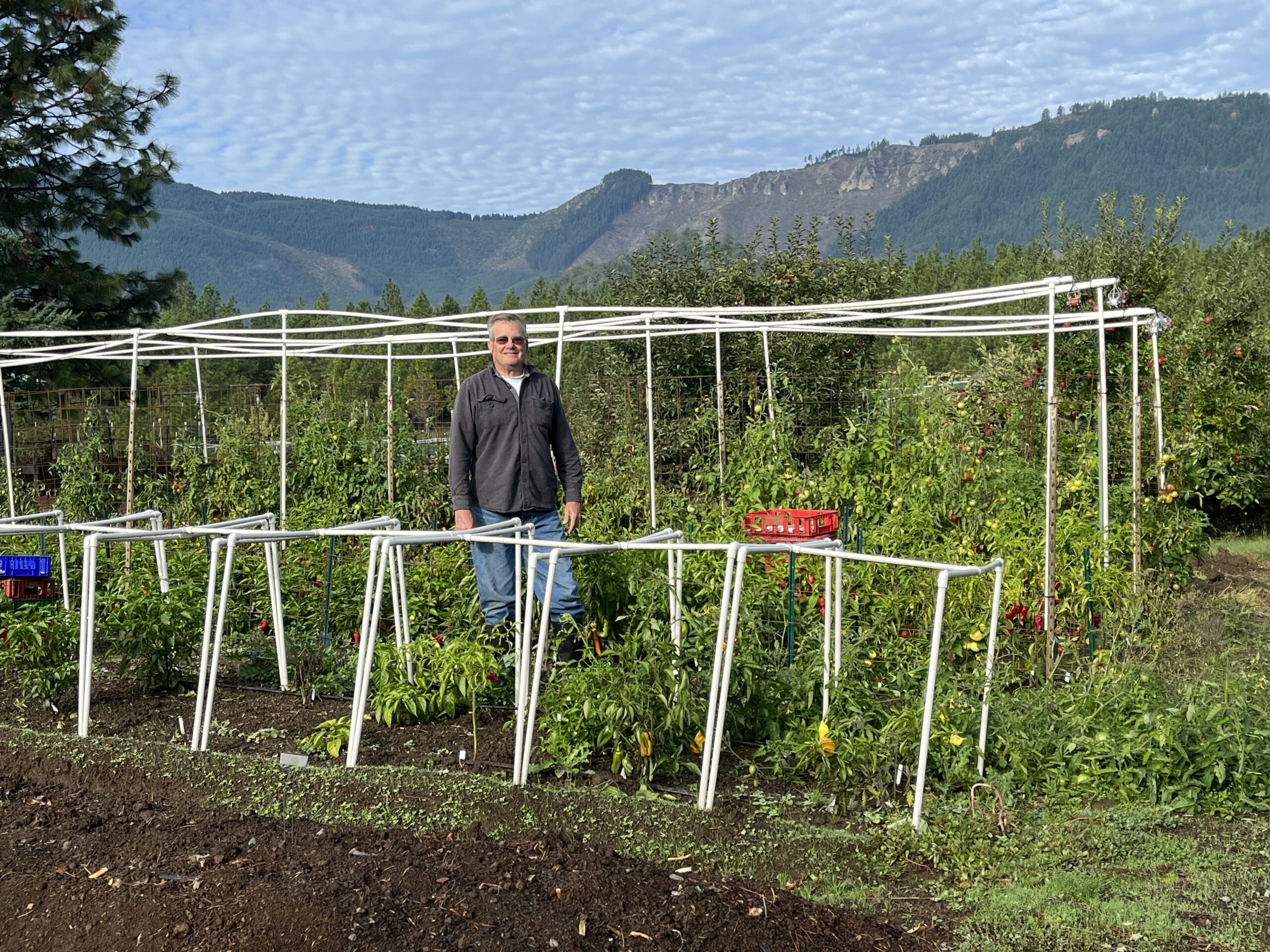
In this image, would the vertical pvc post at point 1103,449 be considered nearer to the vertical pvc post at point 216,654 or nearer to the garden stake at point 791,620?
the garden stake at point 791,620

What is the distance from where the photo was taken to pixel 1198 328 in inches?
375

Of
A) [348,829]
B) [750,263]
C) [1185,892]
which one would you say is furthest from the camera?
[750,263]

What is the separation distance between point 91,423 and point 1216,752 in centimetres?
950

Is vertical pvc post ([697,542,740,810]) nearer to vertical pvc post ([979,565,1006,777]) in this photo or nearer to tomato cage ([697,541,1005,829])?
tomato cage ([697,541,1005,829])

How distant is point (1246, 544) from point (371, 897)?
8.26 meters

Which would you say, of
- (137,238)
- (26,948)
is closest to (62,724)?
(26,948)

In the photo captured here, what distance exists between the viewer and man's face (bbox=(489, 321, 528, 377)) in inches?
183

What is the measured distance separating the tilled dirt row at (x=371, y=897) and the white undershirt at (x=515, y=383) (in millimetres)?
2036

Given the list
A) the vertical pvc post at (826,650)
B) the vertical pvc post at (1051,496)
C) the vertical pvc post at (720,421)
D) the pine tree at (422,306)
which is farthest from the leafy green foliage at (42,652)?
the pine tree at (422,306)

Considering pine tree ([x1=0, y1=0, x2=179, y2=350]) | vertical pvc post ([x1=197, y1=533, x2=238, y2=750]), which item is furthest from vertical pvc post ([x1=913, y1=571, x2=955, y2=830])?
pine tree ([x1=0, y1=0, x2=179, y2=350])

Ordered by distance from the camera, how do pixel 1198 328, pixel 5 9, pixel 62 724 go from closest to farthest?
pixel 62 724 < pixel 1198 328 < pixel 5 9

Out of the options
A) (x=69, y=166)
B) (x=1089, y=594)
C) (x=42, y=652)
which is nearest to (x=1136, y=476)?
(x=1089, y=594)

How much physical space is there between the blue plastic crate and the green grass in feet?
26.4

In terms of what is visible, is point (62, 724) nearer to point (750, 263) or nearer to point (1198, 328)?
point (750, 263)
